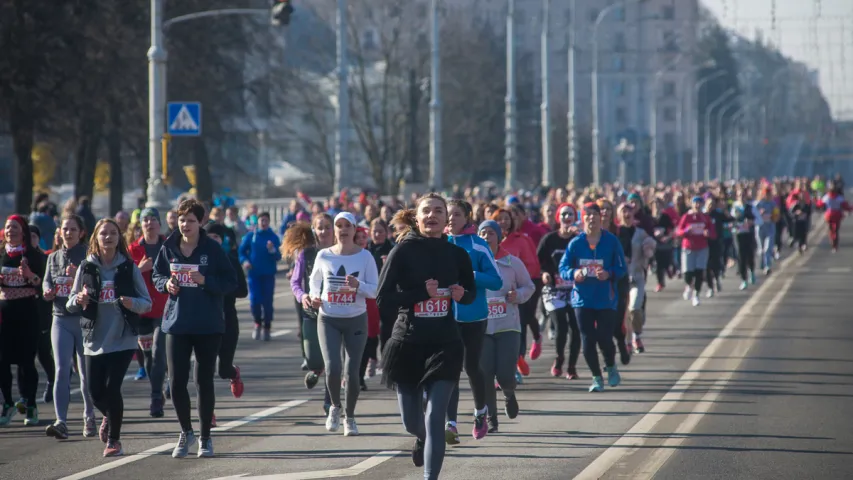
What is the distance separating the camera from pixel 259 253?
1864cm

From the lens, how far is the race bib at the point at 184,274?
10.2 meters

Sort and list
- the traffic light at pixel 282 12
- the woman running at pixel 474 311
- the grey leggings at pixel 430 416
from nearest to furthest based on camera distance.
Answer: the grey leggings at pixel 430 416 → the woman running at pixel 474 311 → the traffic light at pixel 282 12

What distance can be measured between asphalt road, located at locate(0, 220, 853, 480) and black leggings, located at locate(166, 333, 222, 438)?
0.29 m

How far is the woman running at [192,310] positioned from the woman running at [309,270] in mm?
1146

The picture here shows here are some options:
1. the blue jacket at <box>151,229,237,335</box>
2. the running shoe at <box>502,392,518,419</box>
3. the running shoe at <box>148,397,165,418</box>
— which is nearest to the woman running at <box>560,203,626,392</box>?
the running shoe at <box>502,392,518,419</box>

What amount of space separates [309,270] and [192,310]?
9.16 feet

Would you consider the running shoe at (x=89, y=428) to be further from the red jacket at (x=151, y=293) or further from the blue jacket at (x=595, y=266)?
the blue jacket at (x=595, y=266)

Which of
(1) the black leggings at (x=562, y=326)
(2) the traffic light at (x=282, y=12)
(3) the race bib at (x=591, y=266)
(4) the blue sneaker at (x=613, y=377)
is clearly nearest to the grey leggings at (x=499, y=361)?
(3) the race bib at (x=591, y=266)

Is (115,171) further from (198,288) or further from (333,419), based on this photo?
(198,288)

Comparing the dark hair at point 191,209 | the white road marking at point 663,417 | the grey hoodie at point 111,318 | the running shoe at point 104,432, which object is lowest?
the white road marking at point 663,417

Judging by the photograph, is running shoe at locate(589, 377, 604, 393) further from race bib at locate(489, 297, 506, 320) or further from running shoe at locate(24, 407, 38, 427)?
running shoe at locate(24, 407, 38, 427)

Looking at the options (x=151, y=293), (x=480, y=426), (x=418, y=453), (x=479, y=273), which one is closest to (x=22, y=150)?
(x=151, y=293)

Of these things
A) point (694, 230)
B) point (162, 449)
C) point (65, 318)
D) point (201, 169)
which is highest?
point (201, 169)

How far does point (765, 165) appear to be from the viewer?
6201 inches
